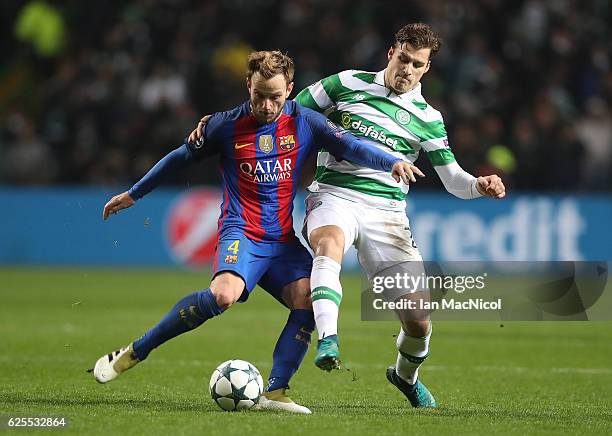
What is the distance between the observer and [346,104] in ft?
22.9

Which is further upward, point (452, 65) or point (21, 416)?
point (21, 416)

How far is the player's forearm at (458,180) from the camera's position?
660 centimetres

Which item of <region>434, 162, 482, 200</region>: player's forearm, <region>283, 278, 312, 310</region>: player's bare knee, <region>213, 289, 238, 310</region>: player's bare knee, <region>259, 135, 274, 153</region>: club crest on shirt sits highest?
<region>259, 135, 274, 153</region>: club crest on shirt

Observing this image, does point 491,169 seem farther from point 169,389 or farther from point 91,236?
point 169,389

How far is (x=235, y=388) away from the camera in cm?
627

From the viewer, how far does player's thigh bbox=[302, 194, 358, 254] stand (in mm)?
6480

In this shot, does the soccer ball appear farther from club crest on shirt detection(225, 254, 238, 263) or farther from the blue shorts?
club crest on shirt detection(225, 254, 238, 263)

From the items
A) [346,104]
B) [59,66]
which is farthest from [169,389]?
[59,66]

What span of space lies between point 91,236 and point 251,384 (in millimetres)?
11108

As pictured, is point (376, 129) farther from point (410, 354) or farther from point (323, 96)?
point (410, 354)

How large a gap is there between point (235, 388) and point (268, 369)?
208 cm

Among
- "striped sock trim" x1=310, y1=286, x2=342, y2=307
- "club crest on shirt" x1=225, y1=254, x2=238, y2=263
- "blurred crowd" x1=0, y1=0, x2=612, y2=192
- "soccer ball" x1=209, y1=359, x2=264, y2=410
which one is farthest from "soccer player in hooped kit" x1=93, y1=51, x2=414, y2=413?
"blurred crowd" x1=0, y1=0, x2=612, y2=192

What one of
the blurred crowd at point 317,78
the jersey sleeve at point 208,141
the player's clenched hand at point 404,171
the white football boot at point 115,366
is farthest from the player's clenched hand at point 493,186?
the blurred crowd at point 317,78

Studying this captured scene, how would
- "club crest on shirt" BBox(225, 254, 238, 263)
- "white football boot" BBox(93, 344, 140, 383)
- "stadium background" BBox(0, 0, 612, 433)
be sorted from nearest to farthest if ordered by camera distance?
"club crest on shirt" BBox(225, 254, 238, 263) → "white football boot" BBox(93, 344, 140, 383) → "stadium background" BBox(0, 0, 612, 433)
